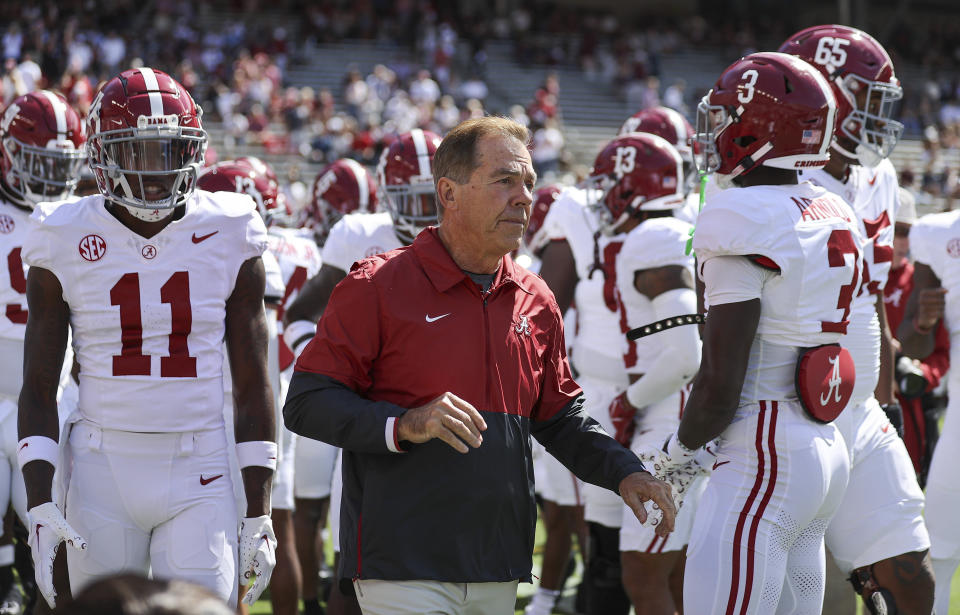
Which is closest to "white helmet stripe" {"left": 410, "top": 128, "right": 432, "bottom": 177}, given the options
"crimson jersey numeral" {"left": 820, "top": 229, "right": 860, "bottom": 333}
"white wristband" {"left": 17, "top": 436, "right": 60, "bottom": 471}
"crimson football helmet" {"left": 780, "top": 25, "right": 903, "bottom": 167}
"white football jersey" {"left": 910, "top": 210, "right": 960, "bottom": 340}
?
"crimson football helmet" {"left": 780, "top": 25, "right": 903, "bottom": 167}

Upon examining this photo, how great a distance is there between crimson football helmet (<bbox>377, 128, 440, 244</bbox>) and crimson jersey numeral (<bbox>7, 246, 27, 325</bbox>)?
61.8 inches

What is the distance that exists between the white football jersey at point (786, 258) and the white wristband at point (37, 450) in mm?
1880

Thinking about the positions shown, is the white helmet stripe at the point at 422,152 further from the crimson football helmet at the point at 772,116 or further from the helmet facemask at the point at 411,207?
the crimson football helmet at the point at 772,116

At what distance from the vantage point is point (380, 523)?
9.03 feet

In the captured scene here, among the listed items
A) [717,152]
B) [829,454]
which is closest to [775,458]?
[829,454]

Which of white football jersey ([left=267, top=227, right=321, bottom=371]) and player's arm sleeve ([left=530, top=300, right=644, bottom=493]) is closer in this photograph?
player's arm sleeve ([left=530, top=300, right=644, bottom=493])

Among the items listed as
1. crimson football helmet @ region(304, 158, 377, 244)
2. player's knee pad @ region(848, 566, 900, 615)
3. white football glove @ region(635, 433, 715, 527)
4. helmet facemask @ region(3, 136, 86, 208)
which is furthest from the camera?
crimson football helmet @ region(304, 158, 377, 244)

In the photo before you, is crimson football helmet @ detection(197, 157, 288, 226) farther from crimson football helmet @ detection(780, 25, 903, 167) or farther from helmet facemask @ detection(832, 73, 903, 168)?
helmet facemask @ detection(832, 73, 903, 168)

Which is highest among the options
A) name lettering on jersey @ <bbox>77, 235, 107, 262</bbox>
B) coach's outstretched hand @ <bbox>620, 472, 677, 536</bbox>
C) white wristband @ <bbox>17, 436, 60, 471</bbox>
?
name lettering on jersey @ <bbox>77, 235, 107, 262</bbox>

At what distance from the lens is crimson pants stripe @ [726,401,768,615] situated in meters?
3.25

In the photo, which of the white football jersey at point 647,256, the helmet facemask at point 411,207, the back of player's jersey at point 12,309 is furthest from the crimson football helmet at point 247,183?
the white football jersey at point 647,256

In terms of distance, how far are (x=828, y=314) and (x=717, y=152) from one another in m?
0.61

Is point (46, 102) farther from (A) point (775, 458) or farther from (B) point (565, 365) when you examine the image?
(A) point (775, 458)

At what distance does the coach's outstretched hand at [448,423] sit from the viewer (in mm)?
2512
